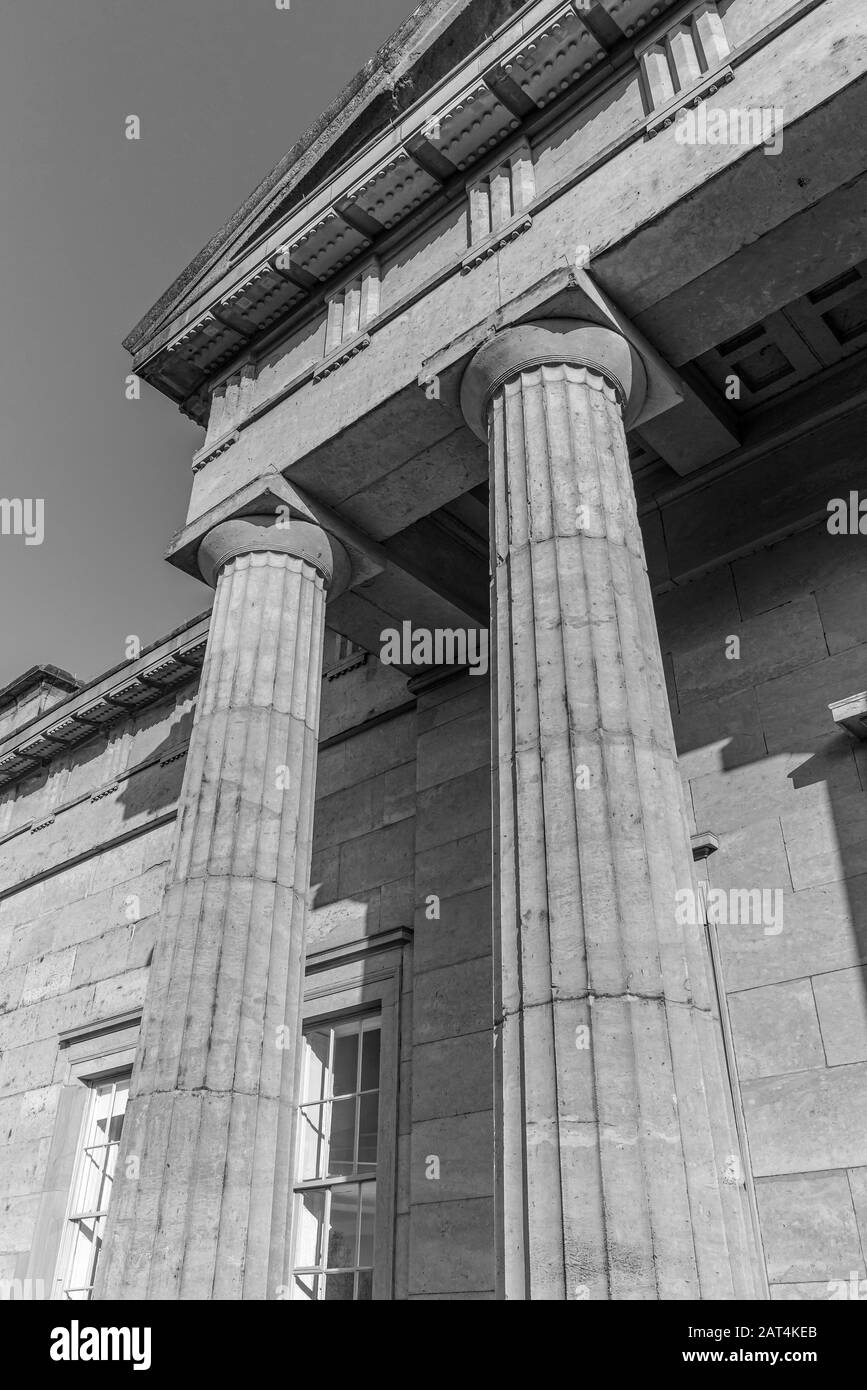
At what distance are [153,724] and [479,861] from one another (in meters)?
9.46

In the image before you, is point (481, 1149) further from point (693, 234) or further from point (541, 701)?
point (693, 234)

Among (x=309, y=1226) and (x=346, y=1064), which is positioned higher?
(x=346, y=1064)

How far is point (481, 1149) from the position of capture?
1119cm

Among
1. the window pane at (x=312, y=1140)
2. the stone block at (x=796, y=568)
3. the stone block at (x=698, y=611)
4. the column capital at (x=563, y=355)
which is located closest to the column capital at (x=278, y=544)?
the column capital at (x=563, y=355)

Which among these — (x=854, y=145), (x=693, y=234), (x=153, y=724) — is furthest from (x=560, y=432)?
(x=153, y=724)

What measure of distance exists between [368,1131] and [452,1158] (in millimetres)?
1863

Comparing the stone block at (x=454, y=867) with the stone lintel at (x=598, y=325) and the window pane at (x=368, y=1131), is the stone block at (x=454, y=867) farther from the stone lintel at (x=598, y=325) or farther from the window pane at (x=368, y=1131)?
the stone lintel at (x=598, y=325)

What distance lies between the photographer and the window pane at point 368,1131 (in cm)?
1272

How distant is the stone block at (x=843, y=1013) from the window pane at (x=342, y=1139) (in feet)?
20.8

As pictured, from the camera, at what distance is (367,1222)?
1240 centimetres

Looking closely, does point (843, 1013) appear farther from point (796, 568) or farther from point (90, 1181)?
point (90, 1181)

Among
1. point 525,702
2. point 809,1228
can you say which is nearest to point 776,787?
point 525,702

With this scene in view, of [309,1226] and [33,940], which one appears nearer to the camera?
[309,1226]
